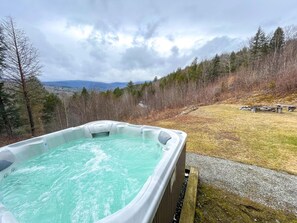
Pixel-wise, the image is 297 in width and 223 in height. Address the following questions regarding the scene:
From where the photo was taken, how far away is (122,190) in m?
1.78

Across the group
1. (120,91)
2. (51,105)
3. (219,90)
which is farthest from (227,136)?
(120,91)

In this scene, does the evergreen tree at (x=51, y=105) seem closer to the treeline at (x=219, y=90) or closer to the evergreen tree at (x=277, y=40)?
the treeline at (x=219, y=90)

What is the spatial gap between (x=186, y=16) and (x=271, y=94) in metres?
12.6

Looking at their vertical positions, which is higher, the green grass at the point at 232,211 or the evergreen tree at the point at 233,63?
the evergreen tree at the point at 233,63

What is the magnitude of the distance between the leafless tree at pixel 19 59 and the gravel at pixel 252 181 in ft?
27.3

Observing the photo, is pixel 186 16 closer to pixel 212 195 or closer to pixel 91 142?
pixel 91 142

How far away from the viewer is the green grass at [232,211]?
1.75 m

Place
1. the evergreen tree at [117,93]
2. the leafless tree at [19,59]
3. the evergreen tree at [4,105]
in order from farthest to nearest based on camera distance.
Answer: the evergreen tree at [117,93] → the evergreen tree at [4,105] → the leafless tree at [19,59]

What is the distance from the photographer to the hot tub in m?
1.00

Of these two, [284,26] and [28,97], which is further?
[284,26]

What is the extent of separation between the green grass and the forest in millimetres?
8743

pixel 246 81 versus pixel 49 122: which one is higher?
pixel 246 81

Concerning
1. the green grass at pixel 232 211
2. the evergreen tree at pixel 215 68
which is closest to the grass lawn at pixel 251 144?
the green grass at pixel 232 211

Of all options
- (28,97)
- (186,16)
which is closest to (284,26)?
(186,16)
